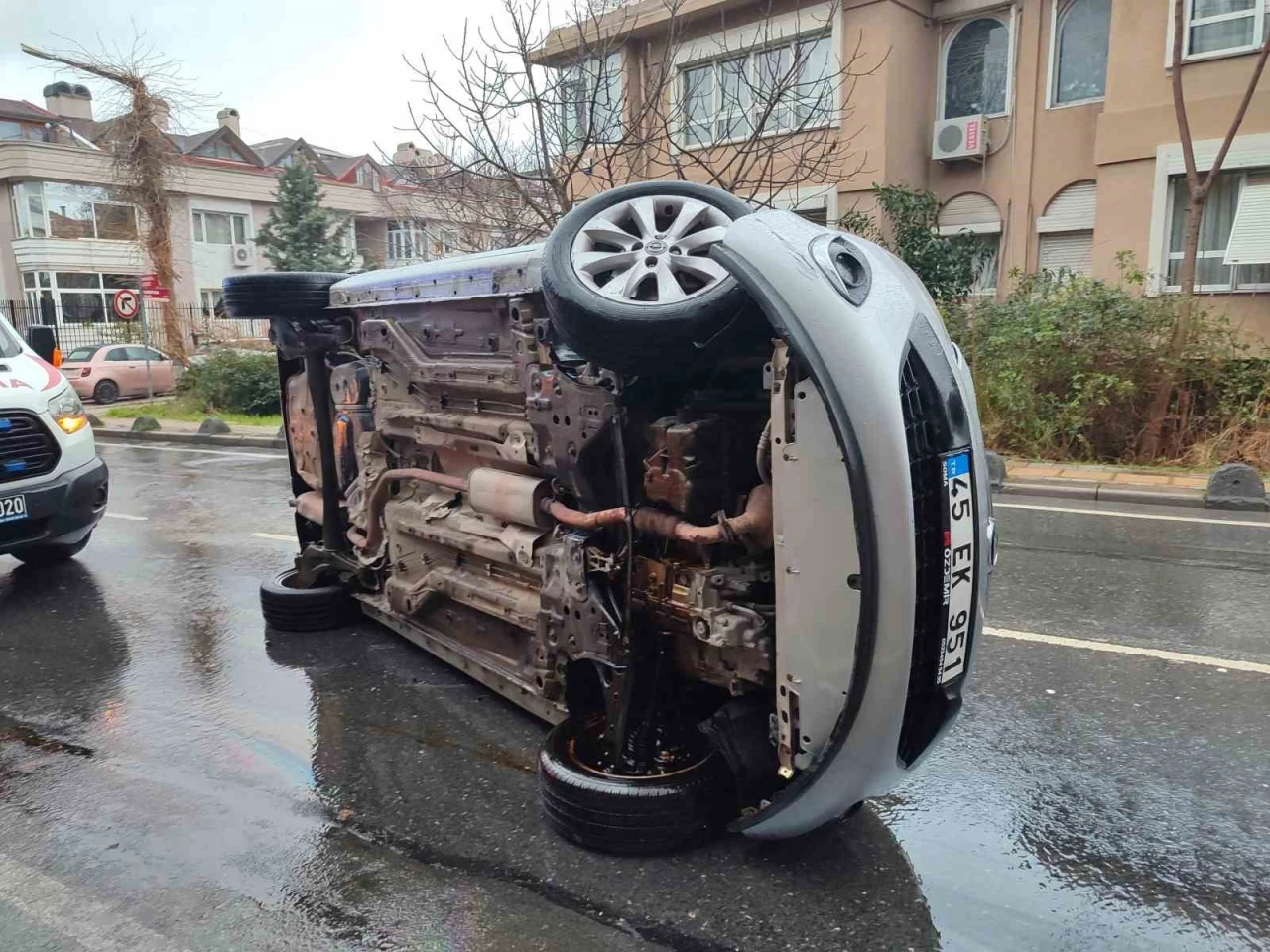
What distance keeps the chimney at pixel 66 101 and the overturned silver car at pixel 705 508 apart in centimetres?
5543

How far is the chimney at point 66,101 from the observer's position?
160 feet

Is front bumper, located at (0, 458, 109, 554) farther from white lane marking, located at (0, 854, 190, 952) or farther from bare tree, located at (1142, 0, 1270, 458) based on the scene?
bare tree, located at (1142, 0, 1270, 458)

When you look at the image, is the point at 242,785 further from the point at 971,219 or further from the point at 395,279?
the point at 971,219

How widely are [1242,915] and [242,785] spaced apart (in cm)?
337

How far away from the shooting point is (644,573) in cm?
312

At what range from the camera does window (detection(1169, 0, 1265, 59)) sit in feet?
44.0

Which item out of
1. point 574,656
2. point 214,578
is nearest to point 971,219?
point 214,578

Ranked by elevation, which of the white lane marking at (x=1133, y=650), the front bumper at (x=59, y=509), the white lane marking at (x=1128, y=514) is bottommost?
the white lane marking at (x=1128, y=514)

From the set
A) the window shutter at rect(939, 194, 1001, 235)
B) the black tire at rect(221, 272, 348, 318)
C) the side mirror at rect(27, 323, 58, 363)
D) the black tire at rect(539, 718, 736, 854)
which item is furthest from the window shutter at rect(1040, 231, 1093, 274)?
the black tire at rect(539, 718, 736, 854)

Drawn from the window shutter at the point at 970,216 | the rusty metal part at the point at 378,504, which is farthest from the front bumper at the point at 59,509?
the window shutter at the point at 970,216

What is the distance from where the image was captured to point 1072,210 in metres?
16.1

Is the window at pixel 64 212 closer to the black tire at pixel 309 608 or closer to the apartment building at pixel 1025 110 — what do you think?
the apartment building at pixel 1025 110

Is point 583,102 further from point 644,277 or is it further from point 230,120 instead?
point 230,120

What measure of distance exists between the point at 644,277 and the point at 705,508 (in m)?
0.76
